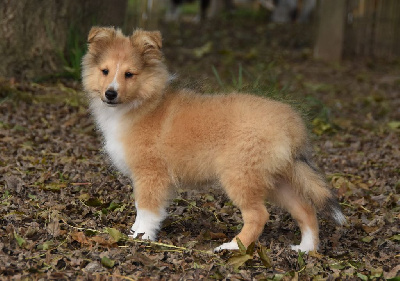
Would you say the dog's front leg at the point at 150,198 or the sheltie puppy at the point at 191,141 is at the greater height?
the sheltie puppy at the point at 191,141

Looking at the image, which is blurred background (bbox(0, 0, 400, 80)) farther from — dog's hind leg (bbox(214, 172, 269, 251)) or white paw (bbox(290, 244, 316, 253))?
white paw (bbox(290, 244, 316, 253))

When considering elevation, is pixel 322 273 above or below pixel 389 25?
below

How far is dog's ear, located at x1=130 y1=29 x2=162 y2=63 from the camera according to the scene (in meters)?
5.04

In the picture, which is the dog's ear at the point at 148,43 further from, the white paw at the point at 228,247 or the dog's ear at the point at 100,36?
the white paw at the point at 228,247

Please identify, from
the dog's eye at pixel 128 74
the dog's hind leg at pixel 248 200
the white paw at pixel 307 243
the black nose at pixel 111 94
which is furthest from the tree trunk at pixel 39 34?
the white paw at pixel 307 243

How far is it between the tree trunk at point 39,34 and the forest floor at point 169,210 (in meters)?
0.28

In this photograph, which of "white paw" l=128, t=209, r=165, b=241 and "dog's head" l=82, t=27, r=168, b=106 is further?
"dog's head" l=82, t=27, r=168, b=106

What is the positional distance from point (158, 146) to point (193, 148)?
11.6 inches

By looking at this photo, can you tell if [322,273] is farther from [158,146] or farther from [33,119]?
[33,119]

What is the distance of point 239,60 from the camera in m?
13.7

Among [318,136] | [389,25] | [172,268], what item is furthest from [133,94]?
[389,25]

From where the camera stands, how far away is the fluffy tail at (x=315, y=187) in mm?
4684

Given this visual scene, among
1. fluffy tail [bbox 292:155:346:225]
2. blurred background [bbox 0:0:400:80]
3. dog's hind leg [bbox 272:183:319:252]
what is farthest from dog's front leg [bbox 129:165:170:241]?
blurred background [bbox 0:0:400:80]

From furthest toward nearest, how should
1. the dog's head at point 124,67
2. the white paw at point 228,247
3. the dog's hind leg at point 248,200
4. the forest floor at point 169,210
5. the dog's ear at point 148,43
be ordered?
the dog's ear at point 148,43
the dog's head at point 124,67
the white paw at point 228,247
the dog's hind leg at point 248,200
the forest floor at point 169,210
